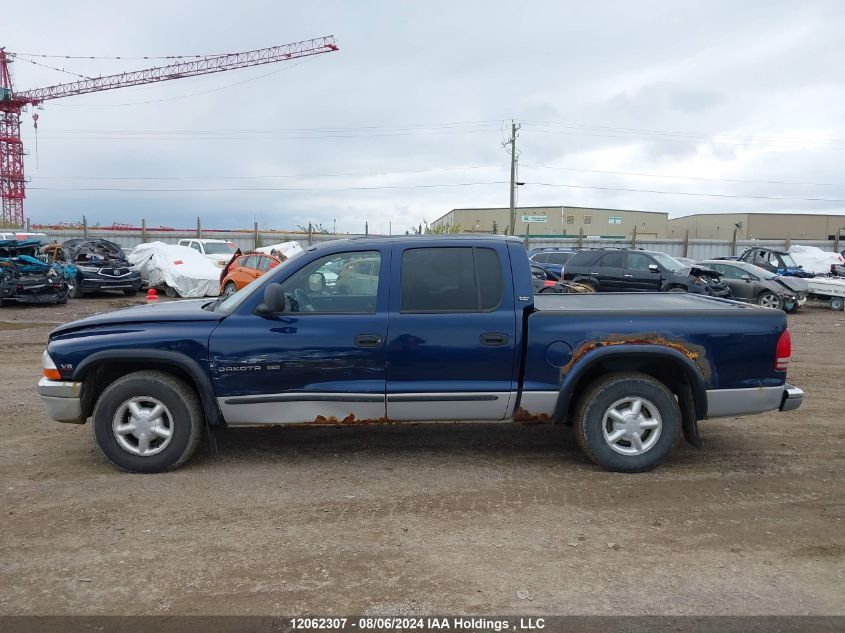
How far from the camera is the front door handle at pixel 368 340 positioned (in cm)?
473

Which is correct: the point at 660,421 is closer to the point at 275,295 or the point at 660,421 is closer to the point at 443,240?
the point at 443,240

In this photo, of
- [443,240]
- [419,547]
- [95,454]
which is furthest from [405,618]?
[95,454]

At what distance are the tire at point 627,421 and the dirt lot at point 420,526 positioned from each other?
17 centimetres

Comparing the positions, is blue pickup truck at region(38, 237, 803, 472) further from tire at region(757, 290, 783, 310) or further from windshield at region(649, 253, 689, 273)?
tire at region(757, 290, 783, 310)

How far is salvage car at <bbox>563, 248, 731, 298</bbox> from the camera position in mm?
17312

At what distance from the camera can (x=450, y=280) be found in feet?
16.1

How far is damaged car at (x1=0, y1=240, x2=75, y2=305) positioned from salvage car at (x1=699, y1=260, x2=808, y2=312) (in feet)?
58.2

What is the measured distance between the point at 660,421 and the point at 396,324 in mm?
2082

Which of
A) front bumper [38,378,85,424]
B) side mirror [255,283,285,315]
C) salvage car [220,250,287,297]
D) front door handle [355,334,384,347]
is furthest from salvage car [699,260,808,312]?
front bumper [38,378,85,424]

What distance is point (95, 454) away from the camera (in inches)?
211

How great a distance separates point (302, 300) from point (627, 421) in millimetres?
2582

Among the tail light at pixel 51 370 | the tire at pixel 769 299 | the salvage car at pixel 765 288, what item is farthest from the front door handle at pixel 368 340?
the tire at pixel 769 299

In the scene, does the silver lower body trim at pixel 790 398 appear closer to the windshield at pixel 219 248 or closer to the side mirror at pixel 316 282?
the side mirror at pixel 316 282

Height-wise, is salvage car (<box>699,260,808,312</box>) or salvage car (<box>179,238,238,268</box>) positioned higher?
salvage car (<box>179,238,238,268</box>)
